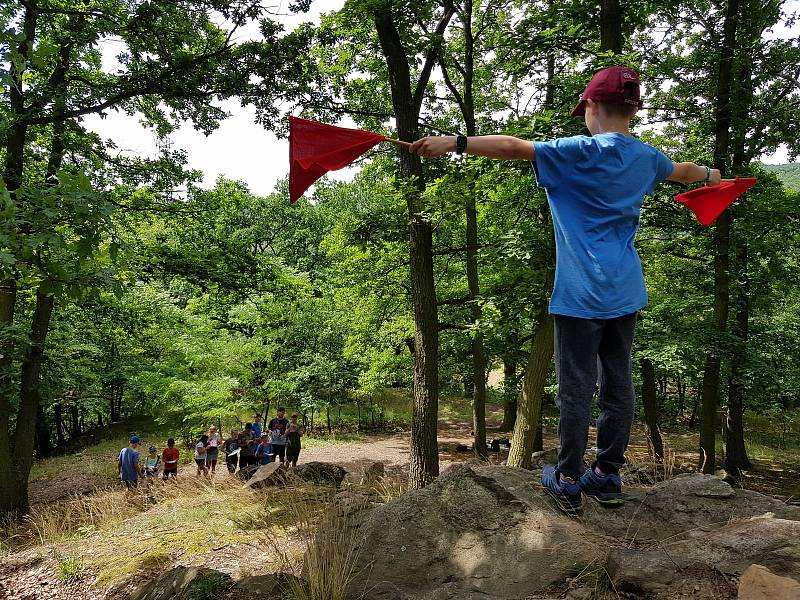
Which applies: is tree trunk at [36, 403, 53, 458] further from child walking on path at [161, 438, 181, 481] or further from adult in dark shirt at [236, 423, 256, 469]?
adult in dark shirt at [236, 423, 256, 469]

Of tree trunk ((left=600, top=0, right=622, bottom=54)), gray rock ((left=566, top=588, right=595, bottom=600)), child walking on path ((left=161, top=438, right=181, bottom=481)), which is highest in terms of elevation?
tree trunk ((left=600, top=0, right=622, bottom=54))

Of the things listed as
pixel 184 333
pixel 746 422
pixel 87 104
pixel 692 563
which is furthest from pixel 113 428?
pixel 746 422

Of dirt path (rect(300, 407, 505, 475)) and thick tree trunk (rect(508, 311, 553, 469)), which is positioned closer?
thick tree trunk (rect(508, 311, 553, 469))

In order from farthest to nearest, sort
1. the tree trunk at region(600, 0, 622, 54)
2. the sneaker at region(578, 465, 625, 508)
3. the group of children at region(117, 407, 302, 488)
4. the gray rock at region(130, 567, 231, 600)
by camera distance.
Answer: the group of children at region(117, 407, 302, 488), the tree trunk at region(600, 0, 622, 54), the gray rock at region(130, 567, 231, 600), the sneaker at region(578, 465, 625, 508)

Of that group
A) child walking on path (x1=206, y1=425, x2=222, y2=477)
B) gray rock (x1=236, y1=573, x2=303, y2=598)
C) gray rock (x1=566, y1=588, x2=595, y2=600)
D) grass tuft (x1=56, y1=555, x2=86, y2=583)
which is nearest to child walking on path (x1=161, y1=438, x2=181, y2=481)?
child walking on path (x1=206, y1=425, x2=222, y2=477)

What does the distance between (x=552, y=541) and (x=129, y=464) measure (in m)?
10.9

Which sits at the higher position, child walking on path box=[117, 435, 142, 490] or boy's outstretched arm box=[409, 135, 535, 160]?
boy's outstretched arm box=[409, 135, 535, 160]

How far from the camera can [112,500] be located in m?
9.34

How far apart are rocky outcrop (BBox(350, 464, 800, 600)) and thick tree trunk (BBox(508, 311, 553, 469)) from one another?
3.27 m

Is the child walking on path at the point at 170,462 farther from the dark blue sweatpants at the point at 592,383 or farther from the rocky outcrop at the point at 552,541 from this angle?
the dark blue sweatpants at the point at 592,383

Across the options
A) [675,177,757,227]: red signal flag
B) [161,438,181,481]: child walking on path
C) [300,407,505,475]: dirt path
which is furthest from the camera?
[300,407,505,475]: dirt path

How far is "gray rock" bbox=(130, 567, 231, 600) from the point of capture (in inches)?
136

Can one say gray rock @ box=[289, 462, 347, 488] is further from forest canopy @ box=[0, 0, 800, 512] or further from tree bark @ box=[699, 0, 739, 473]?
tree bark @ box=[699, 0, 739, 473]

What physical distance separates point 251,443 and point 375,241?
7.00 metres
